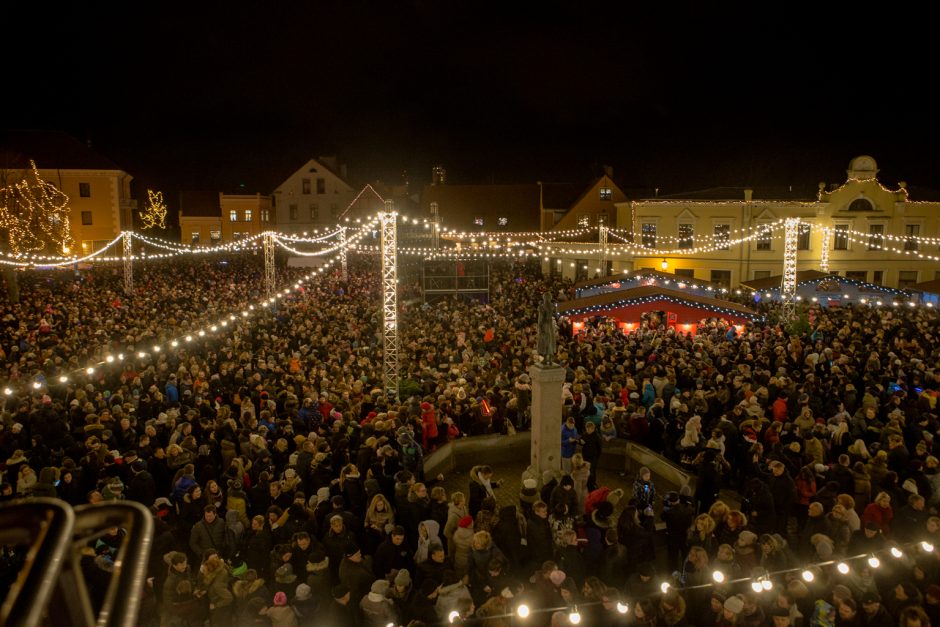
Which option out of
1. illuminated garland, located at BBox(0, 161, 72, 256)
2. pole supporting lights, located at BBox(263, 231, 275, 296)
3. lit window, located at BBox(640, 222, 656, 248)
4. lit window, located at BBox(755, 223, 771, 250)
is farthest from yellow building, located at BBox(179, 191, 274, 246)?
lit window, located at BBox(755, 223, 771, 250)

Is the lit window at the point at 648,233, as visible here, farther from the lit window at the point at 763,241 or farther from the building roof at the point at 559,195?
the building roof at the point at 559,195

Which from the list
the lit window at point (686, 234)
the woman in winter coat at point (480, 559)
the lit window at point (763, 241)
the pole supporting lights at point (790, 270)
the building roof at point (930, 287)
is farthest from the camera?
the lit window at point (686, 234)

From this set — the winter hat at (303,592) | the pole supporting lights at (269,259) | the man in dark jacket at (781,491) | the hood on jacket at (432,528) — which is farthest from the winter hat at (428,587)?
the pole supporting lights at (269,259)

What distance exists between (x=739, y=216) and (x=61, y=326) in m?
26.1

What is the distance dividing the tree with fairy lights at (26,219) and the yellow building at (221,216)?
1732cm

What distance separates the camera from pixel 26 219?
26141mm

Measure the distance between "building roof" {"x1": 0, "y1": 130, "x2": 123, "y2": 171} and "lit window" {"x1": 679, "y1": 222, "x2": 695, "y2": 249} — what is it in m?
32.0

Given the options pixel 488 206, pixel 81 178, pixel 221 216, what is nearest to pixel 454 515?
pixel 488 206

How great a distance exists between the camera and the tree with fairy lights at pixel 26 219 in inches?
986

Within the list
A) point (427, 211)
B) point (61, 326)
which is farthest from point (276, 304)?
Result: point (427, 211)

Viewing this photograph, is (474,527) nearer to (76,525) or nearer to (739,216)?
(76,525)

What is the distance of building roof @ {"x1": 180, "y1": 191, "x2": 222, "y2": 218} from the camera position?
46750 millimetres

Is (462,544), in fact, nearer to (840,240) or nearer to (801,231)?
(801,231)

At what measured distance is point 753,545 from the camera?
17.4 ft
